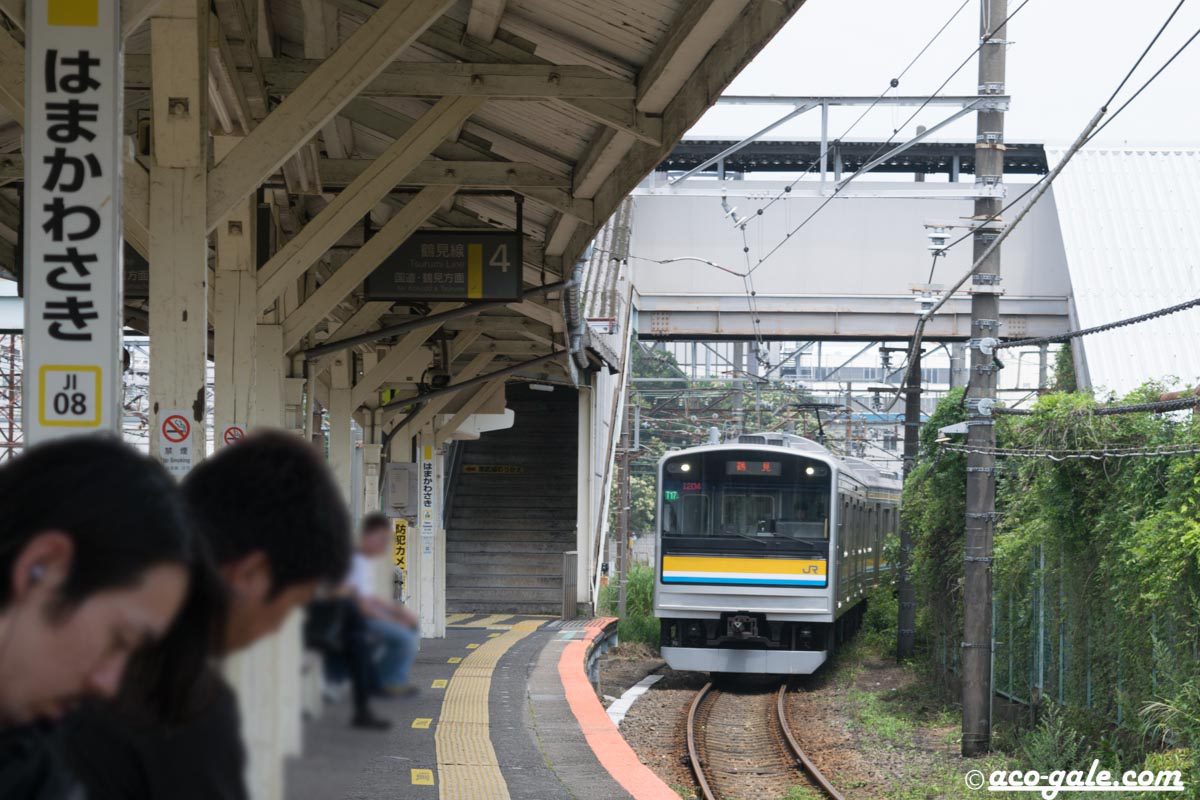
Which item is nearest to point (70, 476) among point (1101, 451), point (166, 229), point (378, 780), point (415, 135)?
point (166, 229)

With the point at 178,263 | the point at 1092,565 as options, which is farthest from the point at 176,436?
the point at 1092,565

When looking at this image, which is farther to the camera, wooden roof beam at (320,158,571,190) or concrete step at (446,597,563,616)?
concrete step at (446,597,563,616)

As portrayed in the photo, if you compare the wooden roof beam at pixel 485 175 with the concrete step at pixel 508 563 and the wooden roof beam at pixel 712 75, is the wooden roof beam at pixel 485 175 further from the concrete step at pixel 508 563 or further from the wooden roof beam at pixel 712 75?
the concrete step at pixel 508 563

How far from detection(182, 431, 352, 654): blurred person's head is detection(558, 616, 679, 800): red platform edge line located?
23.7ft

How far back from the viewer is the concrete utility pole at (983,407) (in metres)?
11.8

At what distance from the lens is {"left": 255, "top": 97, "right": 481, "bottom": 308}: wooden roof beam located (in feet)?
20.5

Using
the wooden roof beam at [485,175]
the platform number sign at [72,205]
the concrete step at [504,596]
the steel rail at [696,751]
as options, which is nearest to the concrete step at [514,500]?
the concrete step at [504,596]

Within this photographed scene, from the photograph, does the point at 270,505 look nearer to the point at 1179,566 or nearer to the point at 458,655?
the point at 1179,566

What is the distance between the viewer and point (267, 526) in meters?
0.62

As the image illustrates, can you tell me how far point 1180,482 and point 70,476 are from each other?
9.22 m

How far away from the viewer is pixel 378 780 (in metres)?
7.96

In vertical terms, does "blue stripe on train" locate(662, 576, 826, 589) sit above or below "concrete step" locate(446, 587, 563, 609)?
above

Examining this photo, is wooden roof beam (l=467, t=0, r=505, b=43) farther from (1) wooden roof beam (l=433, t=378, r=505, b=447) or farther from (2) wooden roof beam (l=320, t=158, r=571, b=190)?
(1) wooden roof beam (l=433, t=378, r=505, b=447)

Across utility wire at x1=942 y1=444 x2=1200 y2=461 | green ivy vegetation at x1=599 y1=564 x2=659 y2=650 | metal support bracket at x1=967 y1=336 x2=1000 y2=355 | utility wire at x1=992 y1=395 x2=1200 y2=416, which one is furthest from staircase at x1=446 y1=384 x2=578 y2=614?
utility wire at x1=992 y1=395 x2=1200 y2=416
